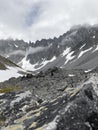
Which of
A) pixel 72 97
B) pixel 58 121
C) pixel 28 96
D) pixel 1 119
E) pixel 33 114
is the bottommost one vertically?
pixel 58 121

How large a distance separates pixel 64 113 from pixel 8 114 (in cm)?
673

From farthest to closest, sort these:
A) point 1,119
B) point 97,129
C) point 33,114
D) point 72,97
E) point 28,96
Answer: point 28,96
point 1,119
point 33,114
point 72,97
point 97,129

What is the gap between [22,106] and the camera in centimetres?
Answer: 1634

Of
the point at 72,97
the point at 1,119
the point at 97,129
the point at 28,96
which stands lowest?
the point at 97,129

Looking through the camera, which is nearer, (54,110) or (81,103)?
(81,103)

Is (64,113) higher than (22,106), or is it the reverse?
(22,106)

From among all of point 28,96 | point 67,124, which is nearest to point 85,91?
point 67,124

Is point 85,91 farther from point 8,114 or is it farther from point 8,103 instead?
point 8,103

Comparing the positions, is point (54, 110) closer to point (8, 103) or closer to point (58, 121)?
point (58, 121)

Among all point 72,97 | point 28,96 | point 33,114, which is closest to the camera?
point 72,97

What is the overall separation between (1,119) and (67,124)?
6.60 m

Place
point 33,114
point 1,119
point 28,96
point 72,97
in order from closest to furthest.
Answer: point 72,97 < point 33,114 < point 1,119 < point 28,96

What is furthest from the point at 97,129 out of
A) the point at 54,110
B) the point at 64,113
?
the point at 54,110

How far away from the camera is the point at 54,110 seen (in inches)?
433
